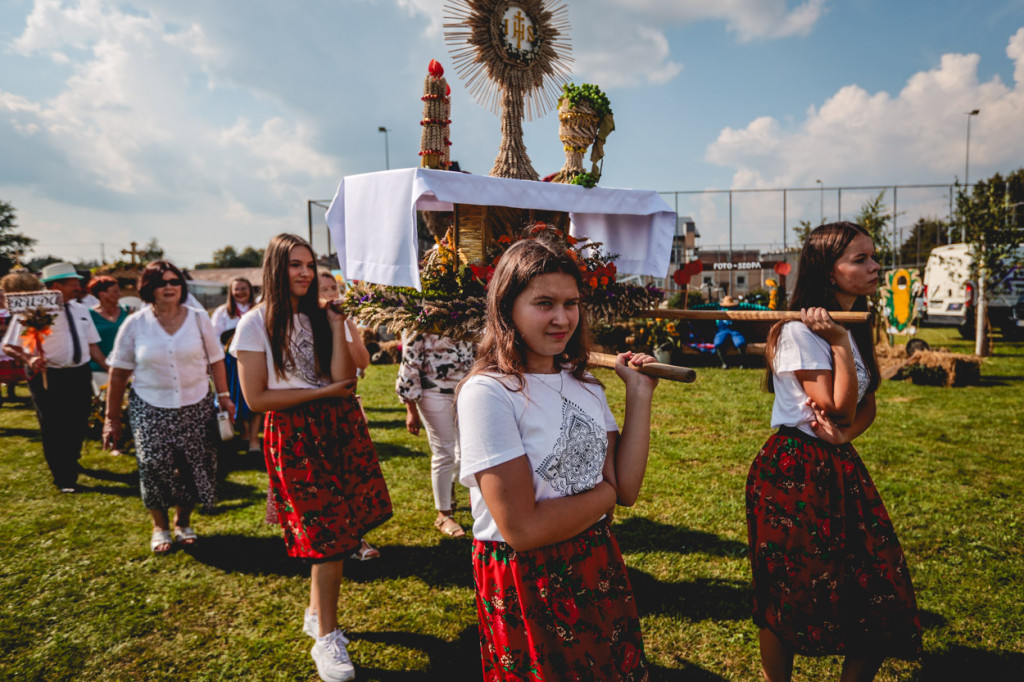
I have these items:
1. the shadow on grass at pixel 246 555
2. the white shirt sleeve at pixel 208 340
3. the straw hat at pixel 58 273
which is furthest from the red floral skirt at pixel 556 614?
the straw hat at pixel 58 273

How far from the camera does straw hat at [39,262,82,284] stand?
19.6 ft

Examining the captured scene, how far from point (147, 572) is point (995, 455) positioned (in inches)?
327

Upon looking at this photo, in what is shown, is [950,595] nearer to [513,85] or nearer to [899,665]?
[899,665]

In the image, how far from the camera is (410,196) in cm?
265

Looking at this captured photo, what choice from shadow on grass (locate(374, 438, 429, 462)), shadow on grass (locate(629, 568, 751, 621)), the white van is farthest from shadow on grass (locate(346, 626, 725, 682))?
the white van

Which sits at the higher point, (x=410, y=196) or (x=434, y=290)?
(x=410, y=196)

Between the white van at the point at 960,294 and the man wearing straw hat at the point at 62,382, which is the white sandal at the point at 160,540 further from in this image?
the white van at the point at 960,294

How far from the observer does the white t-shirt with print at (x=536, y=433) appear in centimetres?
153

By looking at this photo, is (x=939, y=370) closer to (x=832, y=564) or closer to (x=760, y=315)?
(x=832, y=564)

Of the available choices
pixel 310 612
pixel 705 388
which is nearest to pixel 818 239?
pixel 310 612

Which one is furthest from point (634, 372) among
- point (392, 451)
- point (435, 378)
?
point (392, 451)

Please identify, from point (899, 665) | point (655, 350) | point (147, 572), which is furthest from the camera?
point (655, 350)

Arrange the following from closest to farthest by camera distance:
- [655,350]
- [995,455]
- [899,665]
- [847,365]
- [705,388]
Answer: [847,365], [899,665], [995,455], [705,388], [655,350]

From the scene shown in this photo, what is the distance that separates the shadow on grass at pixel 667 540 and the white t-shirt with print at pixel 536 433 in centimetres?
274
